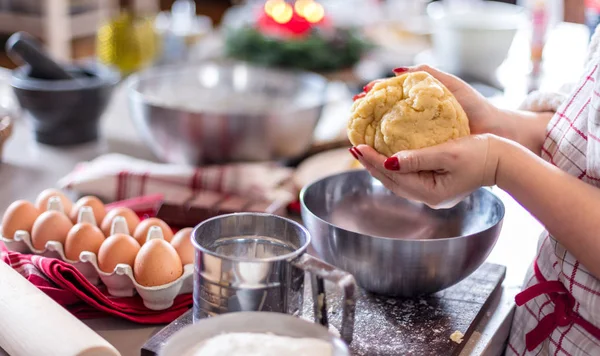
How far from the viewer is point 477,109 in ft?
3.60

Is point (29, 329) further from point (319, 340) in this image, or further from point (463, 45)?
point (463, 45)

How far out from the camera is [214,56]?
275 centimetres

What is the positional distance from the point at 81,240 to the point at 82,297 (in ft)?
0.33

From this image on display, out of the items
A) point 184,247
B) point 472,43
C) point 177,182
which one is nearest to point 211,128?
point 177,182

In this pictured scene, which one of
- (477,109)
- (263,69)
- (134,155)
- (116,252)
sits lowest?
(134,155)

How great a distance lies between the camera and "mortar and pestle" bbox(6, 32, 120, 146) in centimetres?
164

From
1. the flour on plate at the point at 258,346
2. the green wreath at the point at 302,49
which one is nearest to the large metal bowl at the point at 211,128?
the green wreath at the point at 302,49

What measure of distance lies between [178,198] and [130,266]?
16.2 inches

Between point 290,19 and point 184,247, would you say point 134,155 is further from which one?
point 290,19

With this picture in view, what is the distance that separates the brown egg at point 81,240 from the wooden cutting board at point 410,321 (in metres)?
0.22

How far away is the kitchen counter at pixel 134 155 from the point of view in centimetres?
102

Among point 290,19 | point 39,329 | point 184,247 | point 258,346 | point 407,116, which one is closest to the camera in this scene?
point 258,346

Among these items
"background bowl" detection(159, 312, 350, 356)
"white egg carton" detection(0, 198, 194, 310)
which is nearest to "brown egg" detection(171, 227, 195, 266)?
"white egg carton" detection(0, 198, 194, 310)

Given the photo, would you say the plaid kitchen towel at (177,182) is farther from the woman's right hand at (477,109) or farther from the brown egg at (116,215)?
the woman's right hand at (477,109)
